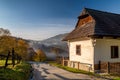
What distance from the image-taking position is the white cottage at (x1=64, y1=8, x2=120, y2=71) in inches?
698

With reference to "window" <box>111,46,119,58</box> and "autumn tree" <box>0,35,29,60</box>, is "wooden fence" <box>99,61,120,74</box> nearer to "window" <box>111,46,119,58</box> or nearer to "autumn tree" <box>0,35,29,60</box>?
"window" <box>111,46,119,58</box>

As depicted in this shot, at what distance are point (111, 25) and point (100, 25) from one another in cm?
173

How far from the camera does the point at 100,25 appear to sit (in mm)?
18828

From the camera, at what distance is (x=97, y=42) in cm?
1803

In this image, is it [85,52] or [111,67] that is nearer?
[111,67]

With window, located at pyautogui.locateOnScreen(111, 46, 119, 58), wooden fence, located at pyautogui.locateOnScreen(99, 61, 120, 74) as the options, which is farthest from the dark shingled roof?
wooden fence, located at pyautogui.locateOnScreen(99, 61, 120, 74)

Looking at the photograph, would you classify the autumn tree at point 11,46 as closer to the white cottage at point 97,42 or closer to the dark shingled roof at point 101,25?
the dark shingled roof at point 101,25

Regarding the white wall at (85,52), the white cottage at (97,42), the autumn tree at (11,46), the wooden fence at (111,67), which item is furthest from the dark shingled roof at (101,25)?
the autumn tree at (11,46)

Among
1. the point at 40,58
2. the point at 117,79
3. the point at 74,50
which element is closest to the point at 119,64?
the point at 117,79

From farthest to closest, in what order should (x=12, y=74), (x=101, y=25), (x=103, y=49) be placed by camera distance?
(x=101, y=25), (x=103, y=49), (x=12, y=74)

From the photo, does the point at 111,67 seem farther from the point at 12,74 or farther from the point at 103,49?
the point at 12,74

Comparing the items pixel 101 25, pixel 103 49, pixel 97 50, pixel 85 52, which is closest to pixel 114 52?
pixel 103 49

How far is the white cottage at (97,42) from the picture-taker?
58.1 feet

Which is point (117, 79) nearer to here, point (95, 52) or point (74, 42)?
point (95, 52)
